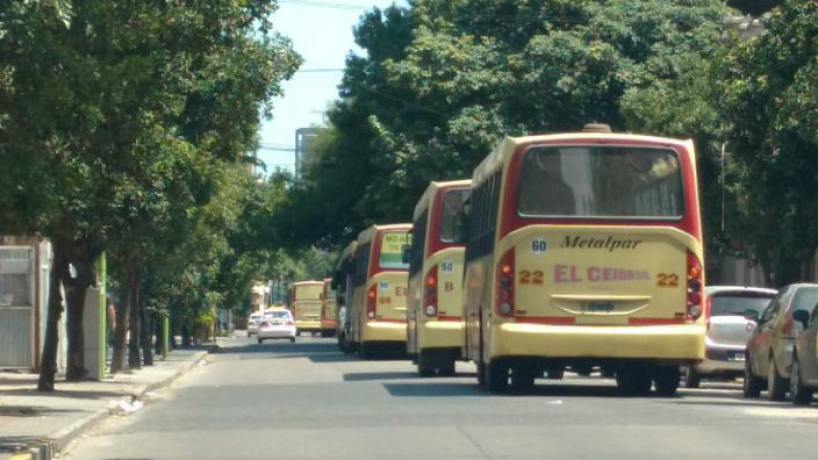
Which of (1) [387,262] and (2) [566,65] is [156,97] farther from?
(2) [566,65]

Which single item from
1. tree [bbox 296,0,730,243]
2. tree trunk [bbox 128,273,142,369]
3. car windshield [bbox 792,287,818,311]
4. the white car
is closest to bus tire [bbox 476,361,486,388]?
car windshield [bbox 792,287,818,311]

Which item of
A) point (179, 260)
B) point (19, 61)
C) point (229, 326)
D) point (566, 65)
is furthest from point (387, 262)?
point (229, 326)

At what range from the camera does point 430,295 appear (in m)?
29.7

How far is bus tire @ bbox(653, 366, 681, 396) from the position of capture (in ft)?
76.4

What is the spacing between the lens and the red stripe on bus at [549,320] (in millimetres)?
21672

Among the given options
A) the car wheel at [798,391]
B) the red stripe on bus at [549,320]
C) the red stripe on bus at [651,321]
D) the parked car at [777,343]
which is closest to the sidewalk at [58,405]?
the red stripe on bus at [549,320]

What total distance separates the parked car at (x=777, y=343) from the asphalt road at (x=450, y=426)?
568mm

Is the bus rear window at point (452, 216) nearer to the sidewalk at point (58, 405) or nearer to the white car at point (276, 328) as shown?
the sidewalk at point (58, 405)

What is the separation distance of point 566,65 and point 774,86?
Answer: 2028cm

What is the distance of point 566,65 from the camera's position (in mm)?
49188

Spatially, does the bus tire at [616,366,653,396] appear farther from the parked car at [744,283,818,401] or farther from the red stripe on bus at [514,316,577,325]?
the red stripe on bus at [514,316,577,325]

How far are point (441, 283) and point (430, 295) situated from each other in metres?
0.28

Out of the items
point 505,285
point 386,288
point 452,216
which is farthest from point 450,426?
point 386,288

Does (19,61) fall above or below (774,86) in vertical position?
below
